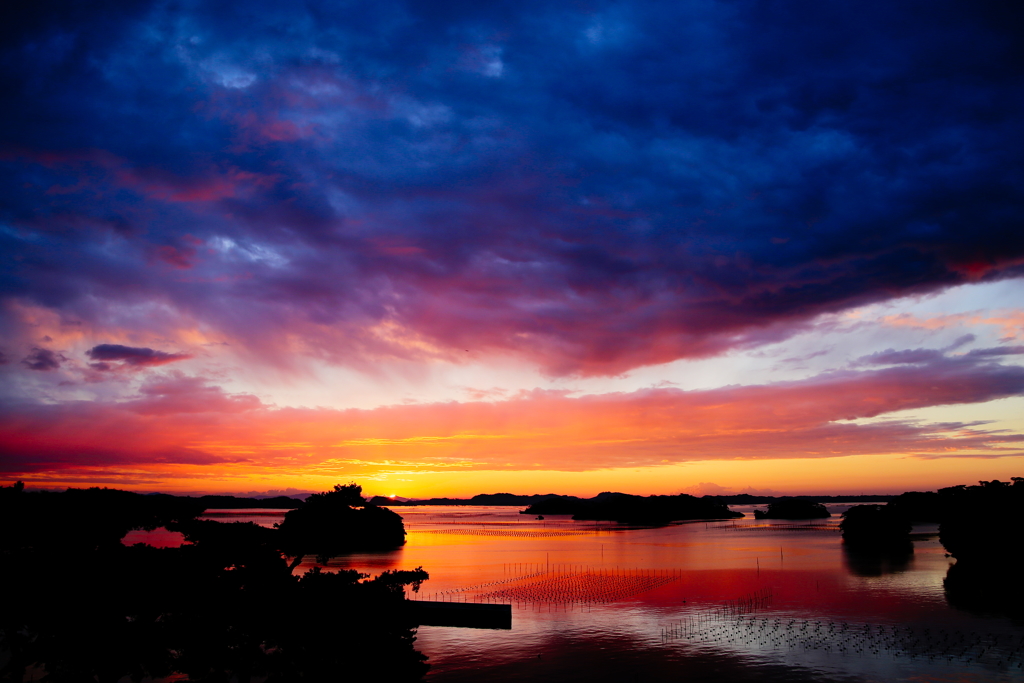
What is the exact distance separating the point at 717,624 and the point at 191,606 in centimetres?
4606

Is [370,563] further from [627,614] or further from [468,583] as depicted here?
[627,614]

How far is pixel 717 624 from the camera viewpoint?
5250 centimetres

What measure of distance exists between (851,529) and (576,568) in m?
78.6

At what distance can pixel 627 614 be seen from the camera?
187ft

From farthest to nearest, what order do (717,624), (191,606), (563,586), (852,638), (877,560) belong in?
(877,560)
(563,586)
(717,624)
(852,638)
(191,606)

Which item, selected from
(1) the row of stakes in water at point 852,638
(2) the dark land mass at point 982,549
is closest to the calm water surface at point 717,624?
(1) the row of stakes in water at point 852,638

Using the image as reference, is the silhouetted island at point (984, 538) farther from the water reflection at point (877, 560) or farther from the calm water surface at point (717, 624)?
the water reflection at point (877, 560)

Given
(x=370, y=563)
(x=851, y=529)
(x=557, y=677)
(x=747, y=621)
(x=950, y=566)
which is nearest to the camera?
(x=557, y=677)

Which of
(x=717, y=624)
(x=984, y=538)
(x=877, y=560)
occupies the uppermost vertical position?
(x=984, y=538)

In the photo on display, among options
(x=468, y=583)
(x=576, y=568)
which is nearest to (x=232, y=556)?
(x=468, y=583)

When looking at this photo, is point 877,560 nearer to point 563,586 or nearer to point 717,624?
point 563,586

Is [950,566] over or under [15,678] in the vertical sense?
under

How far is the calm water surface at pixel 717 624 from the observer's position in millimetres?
39125

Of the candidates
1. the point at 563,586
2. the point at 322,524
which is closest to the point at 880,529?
the point at 563,586
